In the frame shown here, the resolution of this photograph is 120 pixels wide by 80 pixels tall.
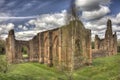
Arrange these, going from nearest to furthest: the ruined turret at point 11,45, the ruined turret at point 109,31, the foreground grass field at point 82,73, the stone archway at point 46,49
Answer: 1. the foreground grass field at point 82,73
2. the stone archway at point 46,49
3. the ruined turret at point 11,45
4. the ruined turret at point 109,31

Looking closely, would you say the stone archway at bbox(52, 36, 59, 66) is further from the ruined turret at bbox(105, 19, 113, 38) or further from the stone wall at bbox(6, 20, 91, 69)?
the ruined turret at bbox(105, 19, 113, 38)

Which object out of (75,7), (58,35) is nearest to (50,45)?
(58,35)

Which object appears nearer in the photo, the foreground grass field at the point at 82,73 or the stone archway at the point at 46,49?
the foreground grass field at the point at 82,73

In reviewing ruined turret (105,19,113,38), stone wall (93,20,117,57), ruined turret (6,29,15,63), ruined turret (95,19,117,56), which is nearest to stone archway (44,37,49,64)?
ruined turret (6,29,15,63)

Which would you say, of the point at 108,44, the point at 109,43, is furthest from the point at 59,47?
the point at 109,43

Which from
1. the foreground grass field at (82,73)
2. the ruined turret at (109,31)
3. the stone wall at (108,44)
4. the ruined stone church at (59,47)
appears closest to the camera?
the foreground grass field at (82,73)

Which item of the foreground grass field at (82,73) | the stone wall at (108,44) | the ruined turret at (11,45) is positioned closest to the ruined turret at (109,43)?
the stone wall at (108,44)

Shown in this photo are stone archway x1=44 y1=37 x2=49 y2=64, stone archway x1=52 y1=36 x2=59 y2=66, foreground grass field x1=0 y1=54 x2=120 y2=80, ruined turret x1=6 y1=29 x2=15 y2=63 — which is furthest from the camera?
ruined turret x1=6 y1=29 x2=15 y2=63

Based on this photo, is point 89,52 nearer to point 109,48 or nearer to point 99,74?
point 99,74

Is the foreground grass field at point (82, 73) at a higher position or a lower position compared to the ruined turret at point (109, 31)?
lower

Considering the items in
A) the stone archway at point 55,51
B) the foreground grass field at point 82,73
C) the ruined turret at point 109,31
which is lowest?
the foreground grass field at point 82,73

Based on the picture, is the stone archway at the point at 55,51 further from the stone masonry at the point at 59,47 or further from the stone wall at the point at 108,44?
the stone wall at the point at 108,44

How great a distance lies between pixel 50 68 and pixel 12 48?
359 inches

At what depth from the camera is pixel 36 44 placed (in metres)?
51.2
